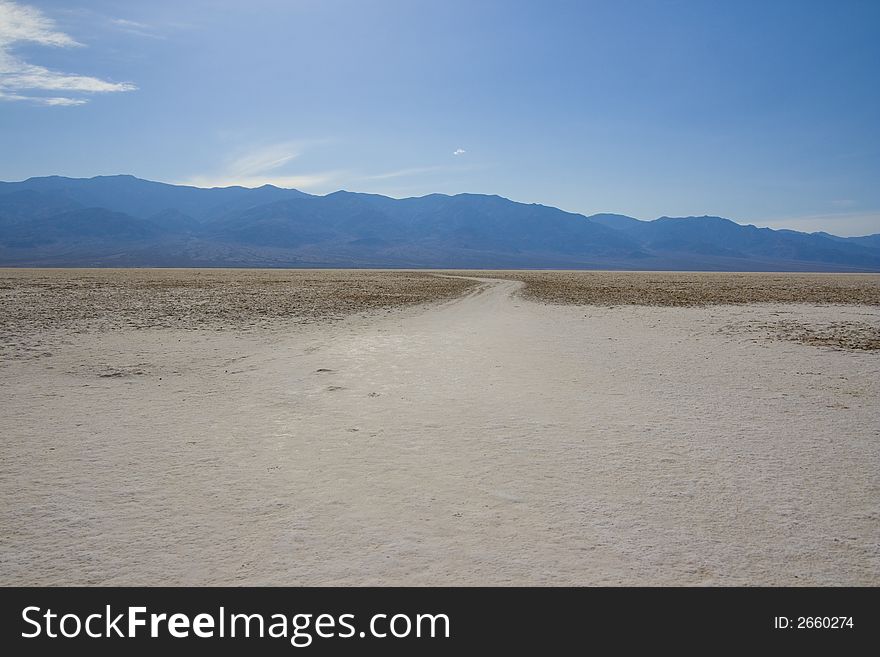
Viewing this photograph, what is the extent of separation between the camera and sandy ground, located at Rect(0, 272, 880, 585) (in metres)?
4.28

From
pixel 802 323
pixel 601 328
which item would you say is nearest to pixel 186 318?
pixel 601 328

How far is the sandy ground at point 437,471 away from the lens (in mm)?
4281

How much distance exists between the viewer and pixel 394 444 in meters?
7.19

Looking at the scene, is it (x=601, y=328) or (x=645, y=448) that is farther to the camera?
(x=601, y=328)

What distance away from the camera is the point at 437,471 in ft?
20.5
